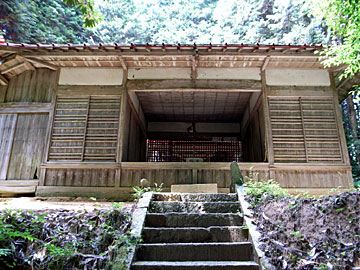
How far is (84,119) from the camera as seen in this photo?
745cm

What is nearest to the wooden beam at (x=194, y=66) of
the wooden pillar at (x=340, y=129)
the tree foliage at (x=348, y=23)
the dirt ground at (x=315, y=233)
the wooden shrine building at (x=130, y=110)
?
the wooden shrine building at (x=130, y=110)

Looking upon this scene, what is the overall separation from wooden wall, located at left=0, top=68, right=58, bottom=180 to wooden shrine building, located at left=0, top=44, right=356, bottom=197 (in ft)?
0.09

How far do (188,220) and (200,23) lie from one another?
21498 millimetres

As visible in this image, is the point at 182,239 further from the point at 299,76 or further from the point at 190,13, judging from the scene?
the point at 190,13

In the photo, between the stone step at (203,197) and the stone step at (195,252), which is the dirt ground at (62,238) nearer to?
the stone step at (195,252)

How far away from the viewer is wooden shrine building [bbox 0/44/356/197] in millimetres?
6988

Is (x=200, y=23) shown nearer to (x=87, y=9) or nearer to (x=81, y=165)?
(x=81, y=165)

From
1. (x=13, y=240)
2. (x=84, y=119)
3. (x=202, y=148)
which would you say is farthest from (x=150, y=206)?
(x=202, y=148)

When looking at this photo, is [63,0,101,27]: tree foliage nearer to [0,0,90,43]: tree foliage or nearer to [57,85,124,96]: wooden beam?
[57,85,124,96]: wooden beam

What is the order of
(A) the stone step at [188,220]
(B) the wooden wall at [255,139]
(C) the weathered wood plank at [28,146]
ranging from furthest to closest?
(B) the wooden wall at [255,139] < (C) the weathered wood plank at [28,146] < (A) the stone step at [188,220]

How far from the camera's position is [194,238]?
141 inches


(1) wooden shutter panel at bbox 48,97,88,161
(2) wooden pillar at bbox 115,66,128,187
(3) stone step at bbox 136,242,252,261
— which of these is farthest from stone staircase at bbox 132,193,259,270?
(1) wooden shutter panel at bbox 48,97,88,161

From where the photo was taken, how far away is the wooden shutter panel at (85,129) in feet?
23.5

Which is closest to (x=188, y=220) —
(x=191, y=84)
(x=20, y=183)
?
(x=191, y=84)
